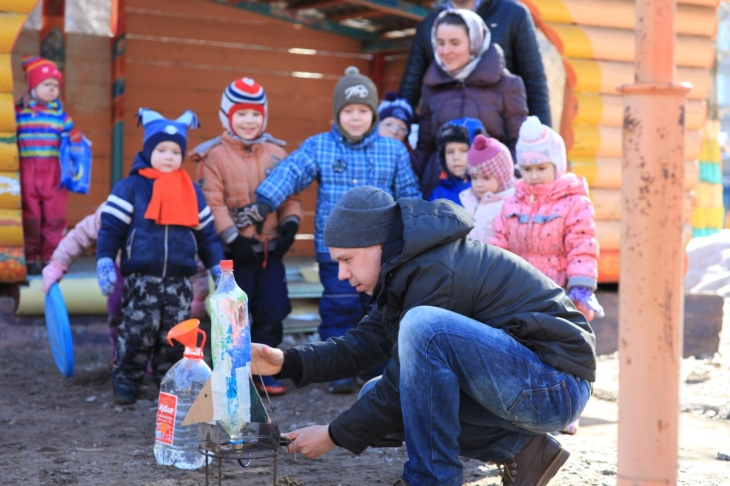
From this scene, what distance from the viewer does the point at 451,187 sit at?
5.23m

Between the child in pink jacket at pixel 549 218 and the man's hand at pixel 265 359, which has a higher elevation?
the child in pink jacket at pixel 549 218

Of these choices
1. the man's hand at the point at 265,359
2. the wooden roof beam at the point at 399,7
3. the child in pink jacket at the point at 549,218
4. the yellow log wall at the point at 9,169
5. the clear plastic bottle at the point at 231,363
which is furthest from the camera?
the wooden roof beam at the point at 399,7

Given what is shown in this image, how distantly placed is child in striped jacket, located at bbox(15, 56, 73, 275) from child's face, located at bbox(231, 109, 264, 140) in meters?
1.58

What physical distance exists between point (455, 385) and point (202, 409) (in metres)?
0.80

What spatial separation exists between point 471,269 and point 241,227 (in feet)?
8.26

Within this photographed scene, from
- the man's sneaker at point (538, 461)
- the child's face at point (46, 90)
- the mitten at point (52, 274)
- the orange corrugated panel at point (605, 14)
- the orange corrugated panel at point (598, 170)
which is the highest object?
the orange corrugated panel at point (605, 14)

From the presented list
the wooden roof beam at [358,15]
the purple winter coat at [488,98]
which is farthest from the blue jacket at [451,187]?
the wooden roof beam at [358,15]

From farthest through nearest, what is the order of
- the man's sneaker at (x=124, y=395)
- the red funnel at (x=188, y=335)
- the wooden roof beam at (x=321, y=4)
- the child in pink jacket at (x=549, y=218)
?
the wooden roof beam at (x=321, y=4) < the man's sneaker at (x=124, y=395) < the child in pink jacket at (x=549, y=218) < the red funnel at (x=188, y=335)

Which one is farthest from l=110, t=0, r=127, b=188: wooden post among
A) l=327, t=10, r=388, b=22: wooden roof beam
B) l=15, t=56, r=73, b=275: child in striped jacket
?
l=327, t=10, r=388, b=22: wooden roof beam

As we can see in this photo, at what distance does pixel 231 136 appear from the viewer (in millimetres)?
5340

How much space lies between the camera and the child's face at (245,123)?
209 inches

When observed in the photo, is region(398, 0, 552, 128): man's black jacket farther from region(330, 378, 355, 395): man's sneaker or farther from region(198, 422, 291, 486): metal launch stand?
region(198, 422, 291, 486): metal launch stand

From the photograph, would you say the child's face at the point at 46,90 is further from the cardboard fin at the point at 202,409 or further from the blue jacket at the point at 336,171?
the cardboard fin at the point at 202,409

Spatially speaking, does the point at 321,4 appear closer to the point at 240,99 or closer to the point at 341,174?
the point at 240,99
